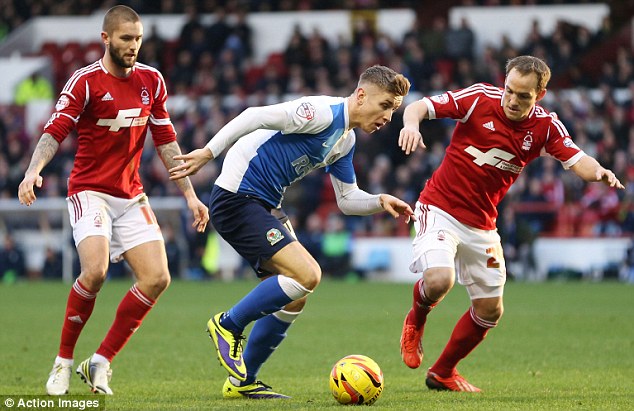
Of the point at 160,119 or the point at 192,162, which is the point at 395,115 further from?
the point at 192,162

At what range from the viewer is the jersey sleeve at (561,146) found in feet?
24.6

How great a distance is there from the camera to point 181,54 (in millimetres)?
27672

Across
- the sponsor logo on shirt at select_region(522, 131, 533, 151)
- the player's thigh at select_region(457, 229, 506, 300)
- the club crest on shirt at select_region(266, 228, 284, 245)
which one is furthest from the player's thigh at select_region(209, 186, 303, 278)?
the sponsor logo on shirt at select_region(522, 131, 533, 151)

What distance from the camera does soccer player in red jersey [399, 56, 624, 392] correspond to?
754 centimetres

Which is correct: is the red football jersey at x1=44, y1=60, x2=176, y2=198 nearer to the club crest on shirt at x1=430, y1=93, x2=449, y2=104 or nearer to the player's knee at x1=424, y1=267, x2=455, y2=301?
the club crest on shirt at x1=430, y1=93, x2=449, y2=104

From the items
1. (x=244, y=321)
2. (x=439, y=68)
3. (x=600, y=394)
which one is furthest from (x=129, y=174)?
(x=439, y=68)

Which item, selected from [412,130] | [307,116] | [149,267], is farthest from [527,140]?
[149,267]

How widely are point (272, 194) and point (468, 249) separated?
146 centimetres

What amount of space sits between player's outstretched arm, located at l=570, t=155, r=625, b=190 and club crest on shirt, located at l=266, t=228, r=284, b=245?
2.08 metres

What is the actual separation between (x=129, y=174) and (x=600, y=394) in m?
3.53

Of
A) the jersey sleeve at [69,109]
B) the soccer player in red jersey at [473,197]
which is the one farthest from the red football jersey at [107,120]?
the soccer player in red jersey at [473,197]

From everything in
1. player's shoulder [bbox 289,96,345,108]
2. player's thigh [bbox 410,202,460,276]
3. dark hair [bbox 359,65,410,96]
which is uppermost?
dark hair [bbox 359,65,410,96]

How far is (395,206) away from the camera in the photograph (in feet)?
23.7

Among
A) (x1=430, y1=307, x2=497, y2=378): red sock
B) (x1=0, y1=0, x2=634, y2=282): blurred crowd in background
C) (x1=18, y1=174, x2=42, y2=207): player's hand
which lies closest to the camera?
(x1=18, y1=174, x2=42, y2=207): player's hand
